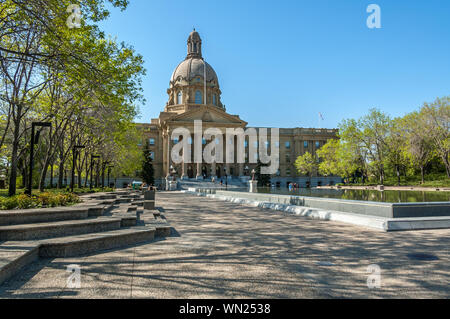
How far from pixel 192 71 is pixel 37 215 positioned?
7157cm

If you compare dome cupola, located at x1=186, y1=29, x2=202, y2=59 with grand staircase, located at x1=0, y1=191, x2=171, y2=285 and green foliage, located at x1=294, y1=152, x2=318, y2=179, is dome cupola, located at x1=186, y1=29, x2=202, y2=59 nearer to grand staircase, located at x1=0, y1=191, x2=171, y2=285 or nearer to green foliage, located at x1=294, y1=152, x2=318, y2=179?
green foliage, located at x1=294, y1=152, x2=318, y2=179

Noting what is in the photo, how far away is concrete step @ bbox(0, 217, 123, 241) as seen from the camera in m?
6.59

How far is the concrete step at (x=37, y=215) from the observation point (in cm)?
750

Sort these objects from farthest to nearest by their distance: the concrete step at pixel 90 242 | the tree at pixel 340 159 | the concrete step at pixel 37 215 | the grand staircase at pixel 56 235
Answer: the tree at pixel 340 159 < the concrete step at pixel 37 215 < the concrete step at pixel 90 242 < the grand staircase at pixel 56 235

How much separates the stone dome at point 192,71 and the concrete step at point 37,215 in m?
68.6

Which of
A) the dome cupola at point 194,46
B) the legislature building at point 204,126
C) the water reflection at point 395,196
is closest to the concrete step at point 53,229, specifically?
the water reflection at point 395,196

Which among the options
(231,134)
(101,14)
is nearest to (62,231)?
(101,14)

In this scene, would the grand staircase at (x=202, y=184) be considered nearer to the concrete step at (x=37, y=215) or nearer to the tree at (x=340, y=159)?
the tree at (x=340, y=159)

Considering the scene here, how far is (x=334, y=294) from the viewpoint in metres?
4.32

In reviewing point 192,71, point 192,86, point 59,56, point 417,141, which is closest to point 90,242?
point 59,56

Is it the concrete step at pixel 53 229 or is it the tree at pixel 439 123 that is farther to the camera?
the tree at pixel 439 123

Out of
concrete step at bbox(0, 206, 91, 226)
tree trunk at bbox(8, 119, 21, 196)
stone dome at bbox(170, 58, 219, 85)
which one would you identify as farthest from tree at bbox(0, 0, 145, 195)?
stone dome at bbox(170, 58, 219, 85)

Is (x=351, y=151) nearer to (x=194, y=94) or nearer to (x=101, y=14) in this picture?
(x=194, y=94)

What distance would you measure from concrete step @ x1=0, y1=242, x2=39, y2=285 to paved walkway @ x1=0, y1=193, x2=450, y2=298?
14 centimetres
